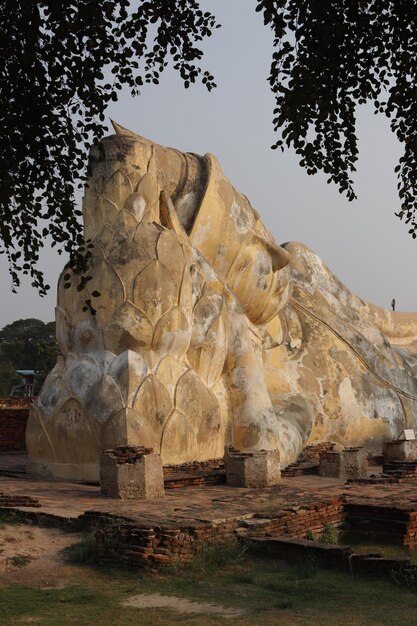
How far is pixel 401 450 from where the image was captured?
522 inches

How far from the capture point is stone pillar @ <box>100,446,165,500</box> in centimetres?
900

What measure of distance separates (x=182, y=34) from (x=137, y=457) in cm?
489

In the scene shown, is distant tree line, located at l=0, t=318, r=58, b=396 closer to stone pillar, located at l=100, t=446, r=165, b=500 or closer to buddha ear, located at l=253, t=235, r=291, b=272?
buddha ear, located at l=253, t=235, r=291, b=272

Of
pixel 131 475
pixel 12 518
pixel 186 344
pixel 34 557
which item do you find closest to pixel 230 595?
pixel 34 557

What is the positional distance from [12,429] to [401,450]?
732cm

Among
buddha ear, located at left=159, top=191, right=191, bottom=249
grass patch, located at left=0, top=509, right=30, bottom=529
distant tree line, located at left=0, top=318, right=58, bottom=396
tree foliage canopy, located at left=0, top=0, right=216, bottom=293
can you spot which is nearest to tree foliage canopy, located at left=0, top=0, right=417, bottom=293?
tree foliage canopy, located at left=0, top=0, right=216, bottom=293

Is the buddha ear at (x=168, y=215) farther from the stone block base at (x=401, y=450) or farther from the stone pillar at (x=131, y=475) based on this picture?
the stone block base at (x=401, y=450)

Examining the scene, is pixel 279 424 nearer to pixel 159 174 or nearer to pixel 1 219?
pixel 159 174

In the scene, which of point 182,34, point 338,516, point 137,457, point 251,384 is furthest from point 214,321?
point 182,34

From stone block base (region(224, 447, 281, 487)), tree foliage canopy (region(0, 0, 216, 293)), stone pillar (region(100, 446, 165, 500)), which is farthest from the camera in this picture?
stone block base (region(224, 447, 281, 487))

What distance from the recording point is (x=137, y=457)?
9.20m

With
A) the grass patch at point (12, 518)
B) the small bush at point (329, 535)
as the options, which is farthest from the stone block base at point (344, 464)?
the grass patch at point (12, 518)

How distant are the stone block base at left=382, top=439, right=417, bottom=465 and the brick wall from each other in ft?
22.3

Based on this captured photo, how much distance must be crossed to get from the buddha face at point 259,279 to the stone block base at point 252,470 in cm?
352
